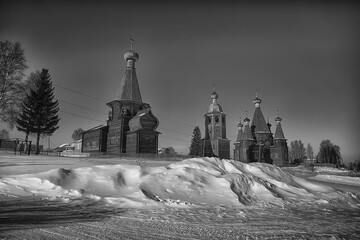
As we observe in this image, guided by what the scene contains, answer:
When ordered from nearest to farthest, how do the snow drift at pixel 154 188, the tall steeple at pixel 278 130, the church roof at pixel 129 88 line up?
the snow drift at pixel 154 188 → the church roof at pixel 129 88 → the tall steeple at pixel 278 130

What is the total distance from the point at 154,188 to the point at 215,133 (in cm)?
4534

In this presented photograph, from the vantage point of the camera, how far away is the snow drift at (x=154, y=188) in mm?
7042

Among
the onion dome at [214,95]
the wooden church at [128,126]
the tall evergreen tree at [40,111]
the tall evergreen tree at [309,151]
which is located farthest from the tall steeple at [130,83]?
the tall evergreen tree at [309,151]

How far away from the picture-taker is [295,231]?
4441 millimetres

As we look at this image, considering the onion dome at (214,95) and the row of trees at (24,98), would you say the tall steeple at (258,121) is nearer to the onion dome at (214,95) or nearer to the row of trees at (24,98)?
the onion dome at (214,95)

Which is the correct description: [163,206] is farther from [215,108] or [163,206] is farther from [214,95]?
[214,95]

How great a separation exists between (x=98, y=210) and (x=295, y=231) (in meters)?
4.12

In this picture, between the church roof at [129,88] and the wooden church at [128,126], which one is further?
the church roof at [129,88]

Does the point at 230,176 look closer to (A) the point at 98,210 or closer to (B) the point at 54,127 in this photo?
(A) the point at 98,210

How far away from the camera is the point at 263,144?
165ft

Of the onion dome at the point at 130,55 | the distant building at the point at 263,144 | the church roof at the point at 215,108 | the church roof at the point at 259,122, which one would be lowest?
the distant building at the point at 263,144

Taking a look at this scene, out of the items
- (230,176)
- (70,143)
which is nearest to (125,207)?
(230,176)

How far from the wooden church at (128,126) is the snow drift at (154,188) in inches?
689

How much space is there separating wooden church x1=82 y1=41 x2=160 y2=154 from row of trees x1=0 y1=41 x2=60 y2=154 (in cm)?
539
